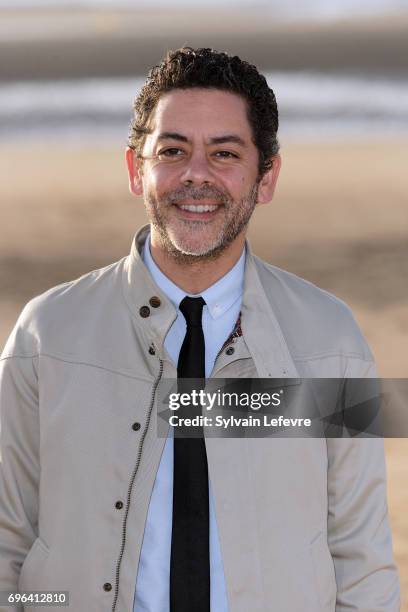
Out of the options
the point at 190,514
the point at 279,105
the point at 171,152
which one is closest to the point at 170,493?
the point at 190,514

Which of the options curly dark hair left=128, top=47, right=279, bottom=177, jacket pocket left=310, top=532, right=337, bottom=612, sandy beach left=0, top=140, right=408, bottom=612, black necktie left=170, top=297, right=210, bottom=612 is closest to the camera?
black necktie left=170, top=297, right=210, bottom=612

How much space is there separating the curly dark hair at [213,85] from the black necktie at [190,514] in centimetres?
40

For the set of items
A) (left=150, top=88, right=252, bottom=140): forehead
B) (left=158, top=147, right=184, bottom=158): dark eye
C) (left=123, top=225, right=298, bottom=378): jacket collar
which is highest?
(left=150, top=88, right=252, bottom=140): forehead

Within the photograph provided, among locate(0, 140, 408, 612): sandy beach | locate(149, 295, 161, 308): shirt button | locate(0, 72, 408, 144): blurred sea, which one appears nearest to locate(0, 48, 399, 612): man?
locate(149, 295, 161, 308): shirt button

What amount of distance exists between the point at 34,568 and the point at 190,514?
285mm

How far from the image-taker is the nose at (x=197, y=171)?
6.69 feet

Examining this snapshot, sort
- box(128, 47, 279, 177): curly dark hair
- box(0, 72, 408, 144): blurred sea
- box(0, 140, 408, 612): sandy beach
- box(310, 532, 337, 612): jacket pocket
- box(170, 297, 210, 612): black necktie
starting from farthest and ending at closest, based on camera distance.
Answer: box(0, 72, 408, 144): blurred sea → box(0, 140, 408, 612): sandy beach → box(128, 47, 279, 177): curly dark hair → box(310, 532, 337, 612): jacket pocket → box(170, 297, 210, 612): black necktie

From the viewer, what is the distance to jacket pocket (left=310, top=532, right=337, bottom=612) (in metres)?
2.02

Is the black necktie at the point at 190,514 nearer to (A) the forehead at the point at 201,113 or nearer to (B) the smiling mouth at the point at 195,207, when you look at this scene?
(B) the smiling mouth at the point at 195,207

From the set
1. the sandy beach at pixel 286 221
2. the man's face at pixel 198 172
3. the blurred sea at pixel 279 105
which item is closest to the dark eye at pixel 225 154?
the man's face at pixel 198 172

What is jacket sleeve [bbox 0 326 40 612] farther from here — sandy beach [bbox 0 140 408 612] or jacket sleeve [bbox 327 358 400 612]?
sandy beach [bbox 0 140 408 612]

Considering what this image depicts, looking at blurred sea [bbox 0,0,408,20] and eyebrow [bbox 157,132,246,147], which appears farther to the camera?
blurred sea [bbox 0,0,408,20]

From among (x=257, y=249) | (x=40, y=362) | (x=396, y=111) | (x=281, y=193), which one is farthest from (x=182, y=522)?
(x=396, y=111)

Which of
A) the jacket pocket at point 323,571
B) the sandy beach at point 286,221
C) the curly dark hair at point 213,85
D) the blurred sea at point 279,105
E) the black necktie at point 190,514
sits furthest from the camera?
the blurred sea at point 279,105
